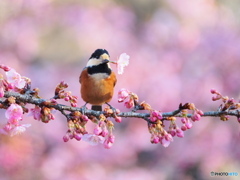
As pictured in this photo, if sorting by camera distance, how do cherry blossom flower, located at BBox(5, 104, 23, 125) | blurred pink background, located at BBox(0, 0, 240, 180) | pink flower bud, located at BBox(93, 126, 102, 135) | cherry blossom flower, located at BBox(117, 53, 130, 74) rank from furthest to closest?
1. blurred pink background, located at BBox(0, 0, 240, 180)
2. cherry blossom flower, located at BBox(117, 53, 130, 74)
3. pink flower bud, located at BBox(93, 126, 102, 135)
4. cherry blossom flower, located at BBox(5, 104, 23, 125)

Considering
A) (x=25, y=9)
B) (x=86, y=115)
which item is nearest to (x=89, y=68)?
(x=86, y=115)

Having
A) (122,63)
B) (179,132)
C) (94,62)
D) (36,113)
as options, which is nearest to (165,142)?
(179,132)

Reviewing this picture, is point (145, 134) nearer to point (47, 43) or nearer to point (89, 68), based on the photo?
point (89, 68)

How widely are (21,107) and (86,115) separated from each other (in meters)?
0.26

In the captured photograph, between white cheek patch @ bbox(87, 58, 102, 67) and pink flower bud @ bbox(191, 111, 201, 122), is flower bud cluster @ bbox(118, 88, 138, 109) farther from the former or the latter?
white cheek patch @ bbox(87, 58, 102, 67)

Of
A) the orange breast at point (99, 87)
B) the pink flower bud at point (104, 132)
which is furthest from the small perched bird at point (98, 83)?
the pink flower bud at point (104, 132)

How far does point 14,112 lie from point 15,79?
143 mm

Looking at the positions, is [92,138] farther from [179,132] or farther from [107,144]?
[179,132]

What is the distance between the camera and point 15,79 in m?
1.70

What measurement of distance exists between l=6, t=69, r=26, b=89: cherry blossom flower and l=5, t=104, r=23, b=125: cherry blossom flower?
0.36 ft

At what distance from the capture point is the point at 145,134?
5730 mm

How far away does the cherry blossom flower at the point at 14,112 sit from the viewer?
1627 millimetres

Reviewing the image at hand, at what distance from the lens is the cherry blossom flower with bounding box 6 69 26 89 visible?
5.51 feet

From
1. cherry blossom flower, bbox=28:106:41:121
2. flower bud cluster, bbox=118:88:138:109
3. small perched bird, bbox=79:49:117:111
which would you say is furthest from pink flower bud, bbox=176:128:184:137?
small perched bird, bbox=79:49:117:111
